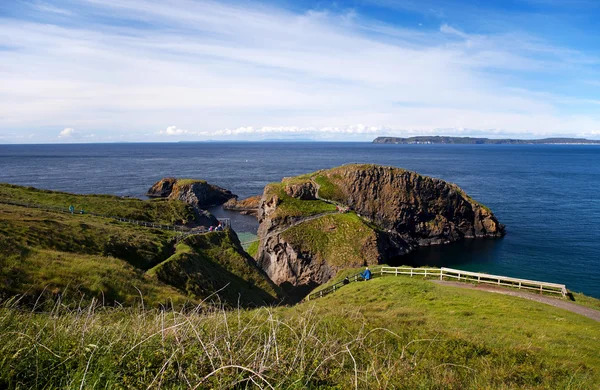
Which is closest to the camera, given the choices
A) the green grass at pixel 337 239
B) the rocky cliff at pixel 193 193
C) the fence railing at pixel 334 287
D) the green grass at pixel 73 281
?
the green grass at pixel 73 281

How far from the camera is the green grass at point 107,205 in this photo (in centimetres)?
5284

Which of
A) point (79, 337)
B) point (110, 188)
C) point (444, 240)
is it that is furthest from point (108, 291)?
point (110, 188)

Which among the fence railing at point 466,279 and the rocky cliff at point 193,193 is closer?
the fence railing at point 466,279

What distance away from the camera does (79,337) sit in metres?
7.48

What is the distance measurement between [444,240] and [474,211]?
9769mm

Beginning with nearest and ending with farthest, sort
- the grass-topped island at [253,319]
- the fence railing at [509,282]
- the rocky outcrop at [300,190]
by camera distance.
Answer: the grass-topped island at [253,319]
the fence railing at [509,282]
the rocky outcrop at [300,190]

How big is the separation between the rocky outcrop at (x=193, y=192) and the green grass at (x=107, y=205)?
1152 inches

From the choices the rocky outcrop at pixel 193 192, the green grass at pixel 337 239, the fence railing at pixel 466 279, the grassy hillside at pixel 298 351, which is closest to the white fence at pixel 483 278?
the fence railing at pixel 466 279

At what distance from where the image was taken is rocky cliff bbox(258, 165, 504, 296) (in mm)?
49438

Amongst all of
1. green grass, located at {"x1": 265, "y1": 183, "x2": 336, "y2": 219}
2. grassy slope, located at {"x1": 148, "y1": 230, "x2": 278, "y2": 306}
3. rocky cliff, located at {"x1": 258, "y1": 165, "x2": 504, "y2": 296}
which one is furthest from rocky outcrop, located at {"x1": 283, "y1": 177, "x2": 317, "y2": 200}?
grassy slope, located at {"x1": 148, "y1": 230, "x2": 278, "y2": 306}

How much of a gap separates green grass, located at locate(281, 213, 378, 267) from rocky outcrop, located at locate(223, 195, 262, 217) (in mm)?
38941

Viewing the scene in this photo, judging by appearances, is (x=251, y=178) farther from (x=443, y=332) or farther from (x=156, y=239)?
(x=443, y=332)

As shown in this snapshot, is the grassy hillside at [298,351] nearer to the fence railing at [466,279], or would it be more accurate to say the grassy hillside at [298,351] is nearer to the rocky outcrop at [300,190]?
the fence railing at [466,279]

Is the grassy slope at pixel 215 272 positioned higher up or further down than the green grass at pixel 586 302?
further down
